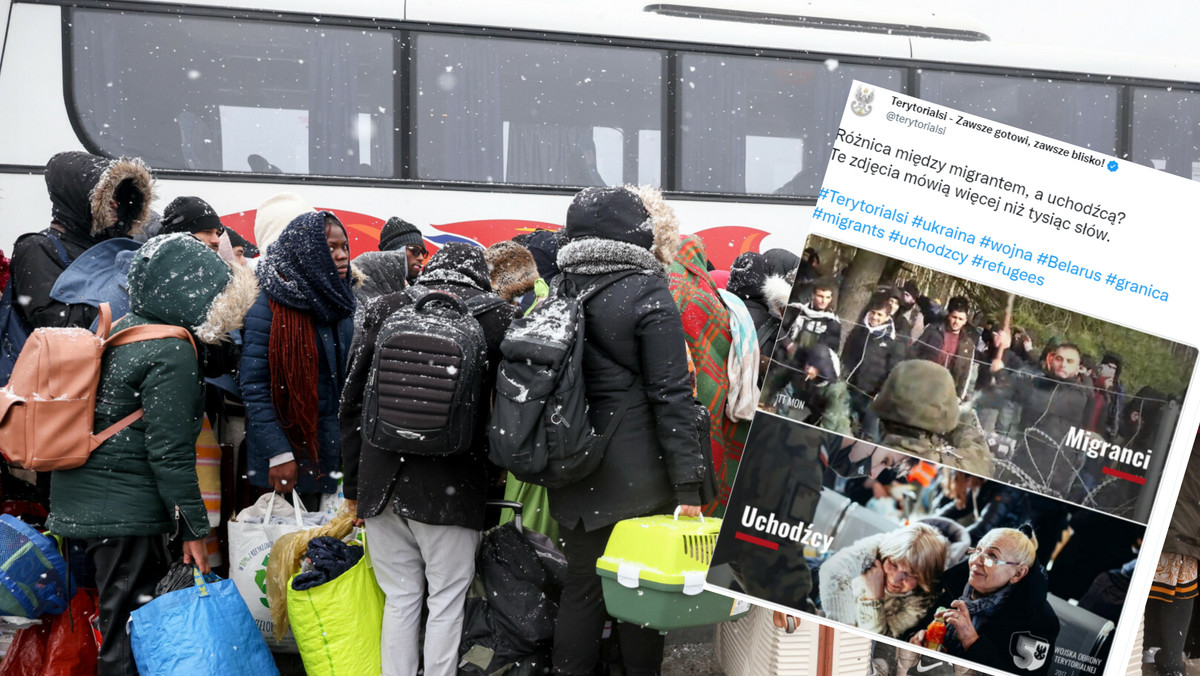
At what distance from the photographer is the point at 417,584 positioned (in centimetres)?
314

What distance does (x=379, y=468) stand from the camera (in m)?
2.97

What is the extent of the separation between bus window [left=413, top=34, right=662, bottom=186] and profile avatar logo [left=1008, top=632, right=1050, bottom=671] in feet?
19.6

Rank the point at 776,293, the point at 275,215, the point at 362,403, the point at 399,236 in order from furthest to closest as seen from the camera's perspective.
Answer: the point at 399,236 < the point at 275,215 < the point at 776,293 < the point at 362,403

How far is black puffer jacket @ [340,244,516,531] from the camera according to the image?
9.70 ft

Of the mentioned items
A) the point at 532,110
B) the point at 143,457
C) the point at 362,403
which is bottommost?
the point at 143,457

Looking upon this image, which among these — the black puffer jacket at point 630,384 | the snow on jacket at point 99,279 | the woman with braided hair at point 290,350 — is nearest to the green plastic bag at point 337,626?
the woman with braided hair at point 290,350

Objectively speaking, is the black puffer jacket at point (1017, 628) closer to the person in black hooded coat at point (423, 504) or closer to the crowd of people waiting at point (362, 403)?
the crowd of people waiting at point (362, 403)

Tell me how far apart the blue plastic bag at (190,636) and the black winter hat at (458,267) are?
1335mm

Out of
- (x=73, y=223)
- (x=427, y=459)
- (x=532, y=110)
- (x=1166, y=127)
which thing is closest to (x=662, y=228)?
(x=427, y=459)

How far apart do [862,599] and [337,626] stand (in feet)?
6.54

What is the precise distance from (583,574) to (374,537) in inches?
30.4

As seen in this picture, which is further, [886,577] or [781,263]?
[781,263]

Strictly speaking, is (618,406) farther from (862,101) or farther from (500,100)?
(500,100)

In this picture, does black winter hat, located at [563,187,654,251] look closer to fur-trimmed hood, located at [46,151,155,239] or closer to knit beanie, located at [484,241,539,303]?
knit beanie, located at [484,241,539,303]
